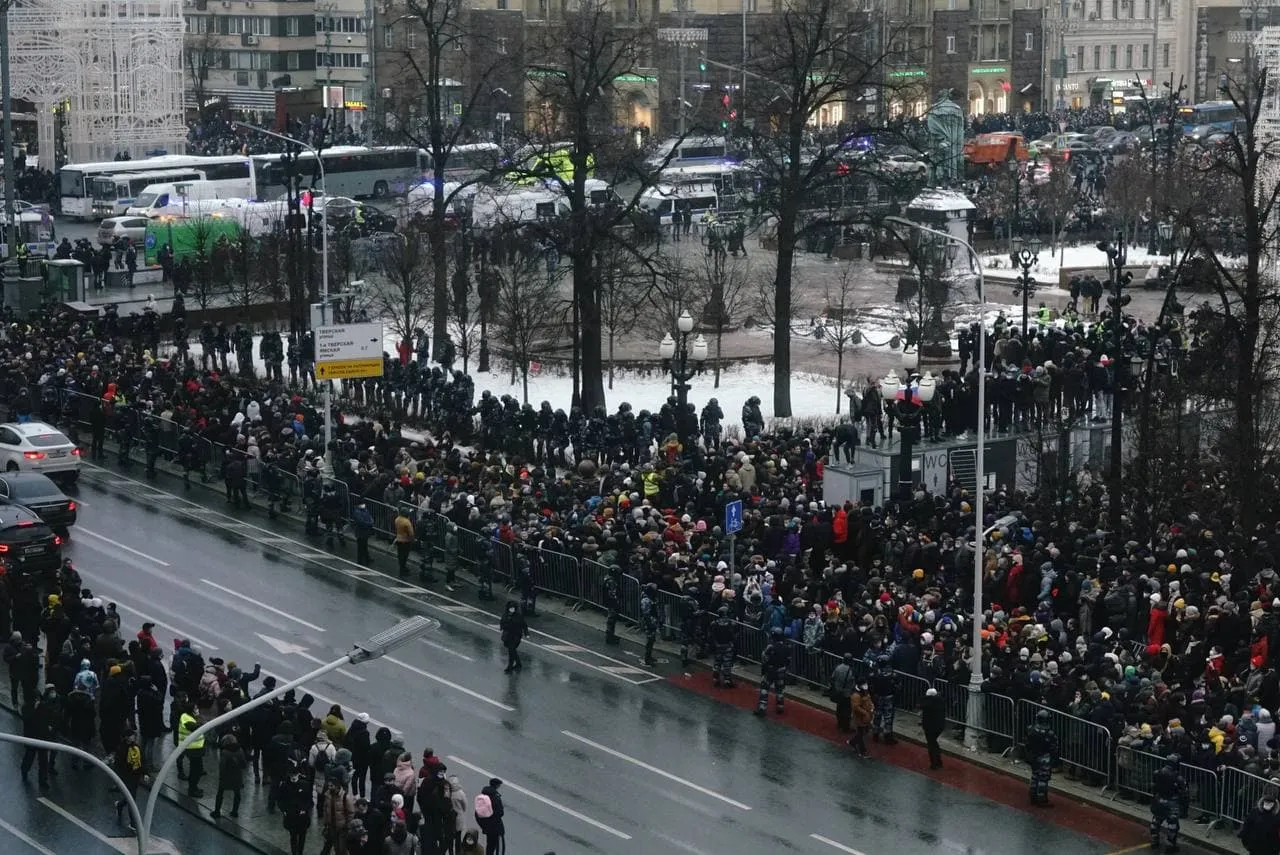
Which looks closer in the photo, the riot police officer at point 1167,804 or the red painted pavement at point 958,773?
the riot police officer at point 1167,804

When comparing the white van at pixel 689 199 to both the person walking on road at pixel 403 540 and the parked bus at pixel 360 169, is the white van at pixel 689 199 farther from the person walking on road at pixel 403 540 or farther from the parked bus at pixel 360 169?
the person walking on road at pixel 403 540

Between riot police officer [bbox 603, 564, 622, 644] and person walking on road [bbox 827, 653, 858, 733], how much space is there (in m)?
4.97

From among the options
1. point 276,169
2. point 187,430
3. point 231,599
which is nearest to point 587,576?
point 231,599

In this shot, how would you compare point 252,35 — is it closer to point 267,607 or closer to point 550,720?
point 267,607

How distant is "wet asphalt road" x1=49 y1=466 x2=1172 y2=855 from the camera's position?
92.8 ft

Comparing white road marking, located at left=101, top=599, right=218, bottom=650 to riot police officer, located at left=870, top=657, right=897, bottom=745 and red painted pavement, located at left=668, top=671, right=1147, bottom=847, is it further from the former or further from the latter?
riot police officer, located at left=870, top=657, right=897, bottom=745

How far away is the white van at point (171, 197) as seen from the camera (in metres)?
88.0

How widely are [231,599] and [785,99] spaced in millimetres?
24647

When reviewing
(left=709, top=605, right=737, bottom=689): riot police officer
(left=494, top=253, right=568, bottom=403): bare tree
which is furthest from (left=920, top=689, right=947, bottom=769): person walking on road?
(left=494, top=253, right=568, bottom=403): bare tree

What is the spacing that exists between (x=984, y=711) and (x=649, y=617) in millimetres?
5896

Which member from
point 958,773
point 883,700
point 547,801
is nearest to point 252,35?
point 883,700

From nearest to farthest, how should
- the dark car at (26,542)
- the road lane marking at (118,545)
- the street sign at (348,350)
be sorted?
the dark car at (26,542) < the road lane marking at (118,545) < the street sign at (348,350)

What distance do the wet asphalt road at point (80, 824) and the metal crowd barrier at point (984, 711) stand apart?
994 centimetres

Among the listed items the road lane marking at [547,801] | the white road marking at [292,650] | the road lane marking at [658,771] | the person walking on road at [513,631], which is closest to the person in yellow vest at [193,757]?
the road lane marking at [547,801]
